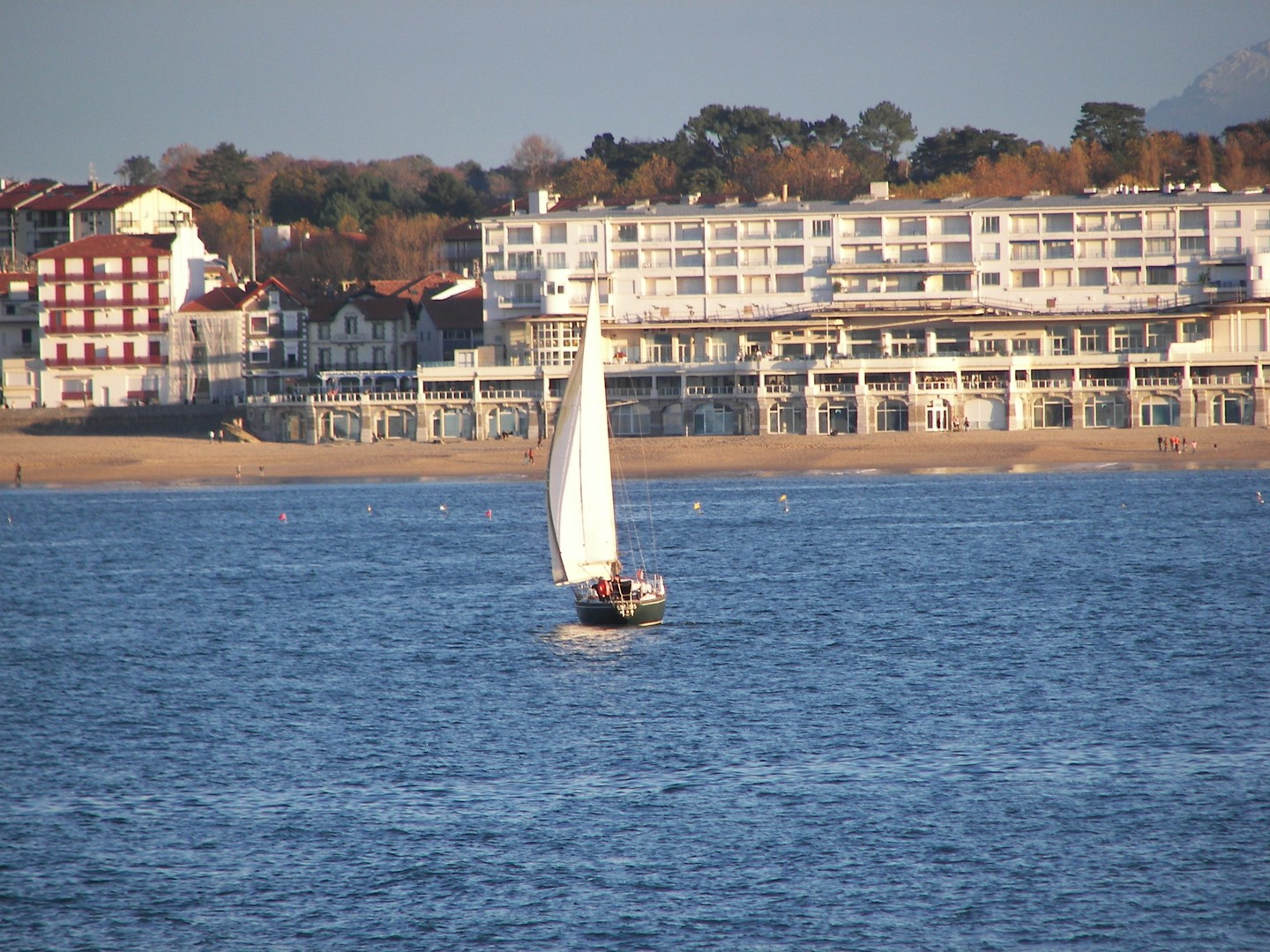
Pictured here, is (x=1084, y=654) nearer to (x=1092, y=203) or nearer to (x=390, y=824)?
(x=390, y=824)

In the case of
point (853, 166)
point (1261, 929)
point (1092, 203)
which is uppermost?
point (853, 166)

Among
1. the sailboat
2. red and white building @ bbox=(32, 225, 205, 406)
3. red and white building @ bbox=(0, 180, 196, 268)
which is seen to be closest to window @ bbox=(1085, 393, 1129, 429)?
red and white building @ bbox=(32, 225, 205, 406)

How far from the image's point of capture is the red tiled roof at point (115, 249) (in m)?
138

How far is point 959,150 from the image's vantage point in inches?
7431

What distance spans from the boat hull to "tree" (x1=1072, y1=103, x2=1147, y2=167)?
14890 centimetres

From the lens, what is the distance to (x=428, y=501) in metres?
101

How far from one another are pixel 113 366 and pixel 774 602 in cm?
9571

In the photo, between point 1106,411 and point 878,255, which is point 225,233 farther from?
point 1106,411

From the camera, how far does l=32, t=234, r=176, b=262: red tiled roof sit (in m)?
138

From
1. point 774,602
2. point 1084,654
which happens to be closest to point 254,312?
point 774,602

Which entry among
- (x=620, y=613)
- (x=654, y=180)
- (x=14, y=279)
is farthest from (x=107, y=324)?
→ (x=620, y=613)

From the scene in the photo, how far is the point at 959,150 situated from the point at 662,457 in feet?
302

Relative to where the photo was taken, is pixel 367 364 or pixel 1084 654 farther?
pixel 367 364

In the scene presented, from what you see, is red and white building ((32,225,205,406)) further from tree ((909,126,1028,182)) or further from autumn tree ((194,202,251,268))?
tree ((909,126,1028,182))
